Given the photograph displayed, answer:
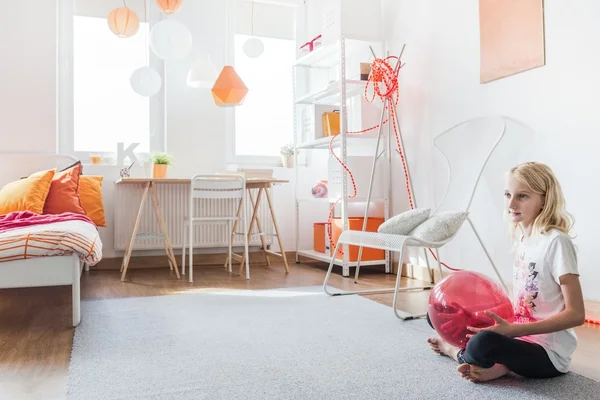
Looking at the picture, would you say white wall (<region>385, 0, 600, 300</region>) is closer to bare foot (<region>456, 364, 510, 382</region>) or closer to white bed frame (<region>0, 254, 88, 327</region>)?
bare foot (<region>456, 364, 510, 382</region>)

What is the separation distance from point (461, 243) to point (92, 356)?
2141 millimetres

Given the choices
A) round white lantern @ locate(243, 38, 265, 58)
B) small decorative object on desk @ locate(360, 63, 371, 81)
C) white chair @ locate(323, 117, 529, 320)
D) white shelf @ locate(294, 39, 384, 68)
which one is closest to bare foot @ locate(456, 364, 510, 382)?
white chair @ locate(323, 117, 529, 320)

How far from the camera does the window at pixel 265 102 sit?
191 inches

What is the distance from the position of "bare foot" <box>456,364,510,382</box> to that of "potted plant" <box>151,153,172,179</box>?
3035 mm

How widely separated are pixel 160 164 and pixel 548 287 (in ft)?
10.5

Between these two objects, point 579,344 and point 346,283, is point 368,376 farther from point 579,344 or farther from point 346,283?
point 346,283

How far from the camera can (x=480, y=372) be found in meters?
1.54

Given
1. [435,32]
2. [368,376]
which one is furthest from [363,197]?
[368,376]

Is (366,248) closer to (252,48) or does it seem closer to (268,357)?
(252,48)

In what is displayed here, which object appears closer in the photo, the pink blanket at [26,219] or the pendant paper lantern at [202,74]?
the pink blanket at [26,219]

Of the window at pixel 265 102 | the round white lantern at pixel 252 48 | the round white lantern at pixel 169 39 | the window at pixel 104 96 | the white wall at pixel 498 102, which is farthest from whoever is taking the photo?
the window at pixel 265 102

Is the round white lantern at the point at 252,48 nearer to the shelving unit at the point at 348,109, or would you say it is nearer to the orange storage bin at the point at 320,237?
the shelving unit at the point at 348,109

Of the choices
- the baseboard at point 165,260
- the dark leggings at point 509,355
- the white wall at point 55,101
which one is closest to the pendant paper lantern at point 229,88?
the white wall at point 55,101

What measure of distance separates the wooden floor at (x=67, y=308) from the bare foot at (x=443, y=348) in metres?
0.36
